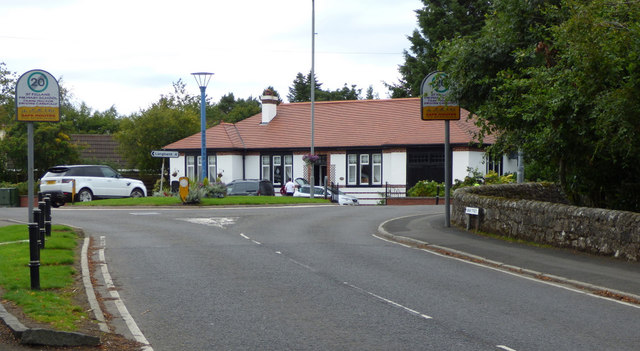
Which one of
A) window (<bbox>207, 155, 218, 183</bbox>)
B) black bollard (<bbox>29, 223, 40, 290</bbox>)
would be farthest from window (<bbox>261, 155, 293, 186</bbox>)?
black bollard (<bbox>29, 223, 40, 290</bbox>)

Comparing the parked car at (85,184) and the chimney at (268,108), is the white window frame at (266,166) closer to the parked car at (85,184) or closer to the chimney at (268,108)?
the chimney at (268,108)

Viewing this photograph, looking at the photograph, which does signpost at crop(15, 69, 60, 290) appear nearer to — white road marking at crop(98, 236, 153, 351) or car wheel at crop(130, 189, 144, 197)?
white road marking at crop(98, 236, 153, 351)

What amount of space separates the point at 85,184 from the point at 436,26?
32.4 metres

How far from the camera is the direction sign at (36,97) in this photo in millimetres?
12164

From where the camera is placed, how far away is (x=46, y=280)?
34.9 ft

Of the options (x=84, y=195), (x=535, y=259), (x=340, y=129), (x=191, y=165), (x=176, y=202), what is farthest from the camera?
(x=191, y=165)

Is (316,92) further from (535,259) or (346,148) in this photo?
(535,259)

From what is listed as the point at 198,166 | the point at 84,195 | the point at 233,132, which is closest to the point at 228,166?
the point at 198,166

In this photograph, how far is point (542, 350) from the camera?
720 centimetres

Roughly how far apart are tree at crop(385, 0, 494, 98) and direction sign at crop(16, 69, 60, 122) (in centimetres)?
4398

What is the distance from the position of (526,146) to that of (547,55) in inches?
87.6

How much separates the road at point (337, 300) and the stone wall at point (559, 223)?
280 cm

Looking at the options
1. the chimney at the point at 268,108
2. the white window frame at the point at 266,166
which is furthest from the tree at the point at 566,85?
the chimney at the point at 268,108

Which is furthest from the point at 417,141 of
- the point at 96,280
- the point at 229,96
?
the point at 229,96
